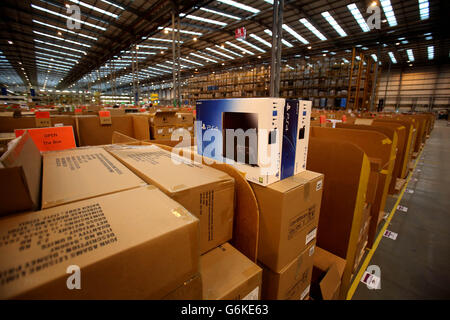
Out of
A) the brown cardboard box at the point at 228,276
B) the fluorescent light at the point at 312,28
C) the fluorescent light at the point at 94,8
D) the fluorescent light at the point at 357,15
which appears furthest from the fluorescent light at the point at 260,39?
the brown cardboard box at the point at 228,276

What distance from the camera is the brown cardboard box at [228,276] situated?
32.1 inches

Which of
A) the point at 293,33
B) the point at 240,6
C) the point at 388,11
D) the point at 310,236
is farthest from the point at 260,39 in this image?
the point at 310,236

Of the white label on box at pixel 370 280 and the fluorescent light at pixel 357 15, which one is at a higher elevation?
the fluorescent light at pixel 357 15

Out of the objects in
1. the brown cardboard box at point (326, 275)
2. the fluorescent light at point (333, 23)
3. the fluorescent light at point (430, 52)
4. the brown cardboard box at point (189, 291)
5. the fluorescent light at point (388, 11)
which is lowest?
the brown cardboard box at point (326, 275)

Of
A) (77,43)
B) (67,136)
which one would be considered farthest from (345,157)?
(77,43)

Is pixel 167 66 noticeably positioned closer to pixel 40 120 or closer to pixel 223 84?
pixel 223 84

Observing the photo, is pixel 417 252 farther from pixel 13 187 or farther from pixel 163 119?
pixel 163 119

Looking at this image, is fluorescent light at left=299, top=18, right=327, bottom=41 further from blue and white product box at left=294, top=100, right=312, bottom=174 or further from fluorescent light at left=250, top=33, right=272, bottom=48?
blue and white product box at left=294, top=100, right=312, bottom=174

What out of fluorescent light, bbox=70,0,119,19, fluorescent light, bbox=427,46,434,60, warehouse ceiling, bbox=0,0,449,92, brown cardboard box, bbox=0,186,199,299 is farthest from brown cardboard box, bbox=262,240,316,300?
fluorescent light, bbox=427,46,434,60

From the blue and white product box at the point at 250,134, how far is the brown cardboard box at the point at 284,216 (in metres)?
0.08

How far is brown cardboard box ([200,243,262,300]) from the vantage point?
32.1 inches

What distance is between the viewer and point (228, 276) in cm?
88

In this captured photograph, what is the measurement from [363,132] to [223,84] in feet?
40.4

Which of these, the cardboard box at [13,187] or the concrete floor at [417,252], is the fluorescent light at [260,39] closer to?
the concrete floor at [417,252]
